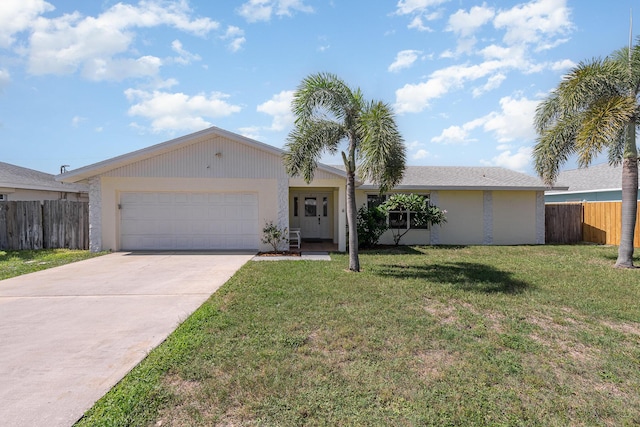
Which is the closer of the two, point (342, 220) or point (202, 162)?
point (202, 162)

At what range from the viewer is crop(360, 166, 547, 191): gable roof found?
15375mm

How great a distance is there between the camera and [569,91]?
10.0 m

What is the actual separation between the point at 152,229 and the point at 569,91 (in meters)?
13.7

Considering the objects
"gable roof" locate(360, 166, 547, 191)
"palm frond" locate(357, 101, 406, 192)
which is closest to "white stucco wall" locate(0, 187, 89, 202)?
"gable roof" locate(360, 166, 547, 191)

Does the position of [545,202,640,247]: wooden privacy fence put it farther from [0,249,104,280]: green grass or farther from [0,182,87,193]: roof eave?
[0,182,87,193]: roof eave

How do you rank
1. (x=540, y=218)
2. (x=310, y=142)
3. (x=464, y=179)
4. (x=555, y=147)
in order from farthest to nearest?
1. (x=464, y=179)
2. (x=540, y=218)
3. (x=555, y=147)
4. (x=310, y=142)

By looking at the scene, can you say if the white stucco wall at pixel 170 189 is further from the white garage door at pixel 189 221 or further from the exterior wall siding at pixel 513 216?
the exterior wall siding at pixel 513 216

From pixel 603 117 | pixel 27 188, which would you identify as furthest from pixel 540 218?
pixel 27 188

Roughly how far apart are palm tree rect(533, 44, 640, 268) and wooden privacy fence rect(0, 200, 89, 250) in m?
16.0

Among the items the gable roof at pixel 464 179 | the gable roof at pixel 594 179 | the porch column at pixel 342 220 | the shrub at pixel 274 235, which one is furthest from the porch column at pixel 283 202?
the gable roof at pixel 594 179

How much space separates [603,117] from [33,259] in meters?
16.7

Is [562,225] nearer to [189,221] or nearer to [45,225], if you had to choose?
[189,221]

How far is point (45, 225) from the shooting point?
1380 centimetres

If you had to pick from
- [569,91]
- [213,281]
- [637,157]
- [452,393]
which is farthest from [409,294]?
[637,157]
